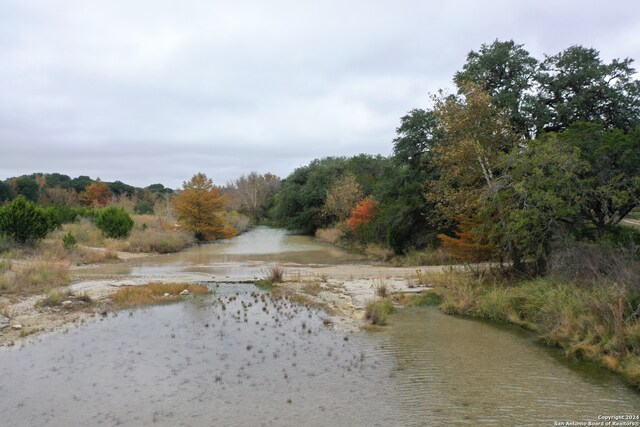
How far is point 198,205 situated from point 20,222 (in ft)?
65.9

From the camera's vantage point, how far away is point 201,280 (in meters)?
22.1

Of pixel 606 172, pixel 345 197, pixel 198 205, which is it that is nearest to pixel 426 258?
pixel 606 172

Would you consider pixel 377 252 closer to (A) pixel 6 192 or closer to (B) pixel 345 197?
(B) pixel 345 197

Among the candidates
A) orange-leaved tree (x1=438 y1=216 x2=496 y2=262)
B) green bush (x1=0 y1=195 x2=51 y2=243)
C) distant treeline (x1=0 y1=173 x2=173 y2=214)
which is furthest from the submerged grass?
distant treeline (x1=0 y1=173 x2=173 y2=214)

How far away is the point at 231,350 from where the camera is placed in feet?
37.6

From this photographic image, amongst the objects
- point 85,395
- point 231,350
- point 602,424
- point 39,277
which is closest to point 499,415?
point 602,424

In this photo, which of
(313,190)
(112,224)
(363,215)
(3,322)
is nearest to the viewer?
(3,322)

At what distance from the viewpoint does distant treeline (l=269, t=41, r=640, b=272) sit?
603 inches

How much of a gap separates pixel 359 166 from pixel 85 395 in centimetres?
5335

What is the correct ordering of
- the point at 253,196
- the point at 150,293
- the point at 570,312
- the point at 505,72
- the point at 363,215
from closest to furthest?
the point at 570,312 < the point at 150,293 < the point at 505,72 < the point at 363,215 < the point at 253,196

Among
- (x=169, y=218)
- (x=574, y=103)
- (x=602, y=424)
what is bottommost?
(x=602, y=424)

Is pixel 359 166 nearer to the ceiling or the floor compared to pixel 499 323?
nearer to the ceiling

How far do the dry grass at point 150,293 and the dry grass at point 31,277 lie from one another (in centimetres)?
304

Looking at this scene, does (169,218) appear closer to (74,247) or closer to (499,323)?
(74,247)
